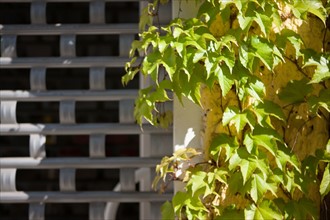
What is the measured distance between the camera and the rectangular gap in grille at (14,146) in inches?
212

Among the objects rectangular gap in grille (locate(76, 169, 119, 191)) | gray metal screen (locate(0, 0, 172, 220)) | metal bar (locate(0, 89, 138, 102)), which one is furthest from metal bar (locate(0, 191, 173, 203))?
rectangular gap in grille (locate(76, 169, 119, 191))

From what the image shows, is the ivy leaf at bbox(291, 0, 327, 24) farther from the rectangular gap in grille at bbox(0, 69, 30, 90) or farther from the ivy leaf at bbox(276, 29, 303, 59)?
the rectangular gap in grille at bbox(0, 69, 30, 90)

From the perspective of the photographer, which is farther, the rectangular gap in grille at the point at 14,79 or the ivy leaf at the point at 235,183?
the rectangular gap in grille at the point at 14,79

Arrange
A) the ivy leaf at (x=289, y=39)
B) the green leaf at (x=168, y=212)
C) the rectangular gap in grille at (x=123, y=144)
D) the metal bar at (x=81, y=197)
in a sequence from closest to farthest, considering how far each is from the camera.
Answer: the ivy leaf at (x=289, y=39) < the green leaf at (x=168, y=212) < the metal bar at (x=81, y=197) < the rectangular gap in grille at (x=123, y=144)

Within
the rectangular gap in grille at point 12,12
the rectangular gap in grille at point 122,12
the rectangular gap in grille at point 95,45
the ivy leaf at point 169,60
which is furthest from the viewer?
the rectangular gap in grille at point 95,45

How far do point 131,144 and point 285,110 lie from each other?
322 centimetres

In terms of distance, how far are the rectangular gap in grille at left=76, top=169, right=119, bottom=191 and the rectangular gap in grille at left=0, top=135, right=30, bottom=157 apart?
540 millimetres

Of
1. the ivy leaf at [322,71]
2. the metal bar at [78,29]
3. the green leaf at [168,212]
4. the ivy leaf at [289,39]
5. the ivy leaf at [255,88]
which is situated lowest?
the green leaf at [168,212]

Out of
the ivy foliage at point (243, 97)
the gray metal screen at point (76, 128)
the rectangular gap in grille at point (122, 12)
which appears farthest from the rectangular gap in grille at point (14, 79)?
the ivy foliage at point (243, 97)

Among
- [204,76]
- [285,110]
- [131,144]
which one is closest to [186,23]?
[204,76]

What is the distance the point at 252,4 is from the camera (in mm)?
2352

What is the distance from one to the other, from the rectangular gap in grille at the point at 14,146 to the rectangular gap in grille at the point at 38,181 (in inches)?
9.6

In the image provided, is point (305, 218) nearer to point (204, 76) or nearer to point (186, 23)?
point (204, 76)

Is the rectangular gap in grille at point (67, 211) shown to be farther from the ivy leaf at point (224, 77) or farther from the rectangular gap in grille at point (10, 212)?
the ivy leaf at point (224, 77)
